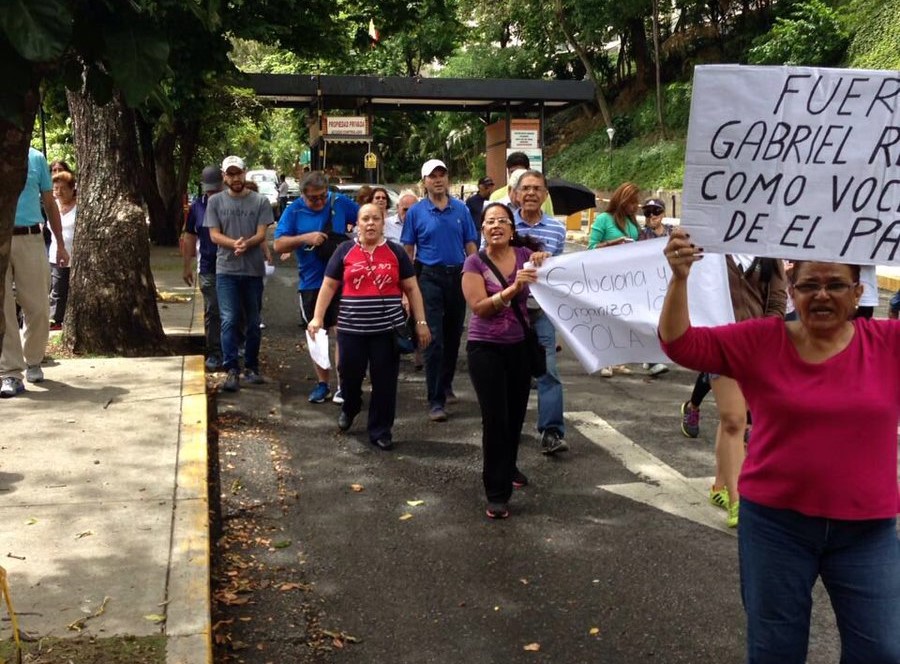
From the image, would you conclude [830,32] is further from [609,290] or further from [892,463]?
[892,463]

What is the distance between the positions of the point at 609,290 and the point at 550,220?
133cm

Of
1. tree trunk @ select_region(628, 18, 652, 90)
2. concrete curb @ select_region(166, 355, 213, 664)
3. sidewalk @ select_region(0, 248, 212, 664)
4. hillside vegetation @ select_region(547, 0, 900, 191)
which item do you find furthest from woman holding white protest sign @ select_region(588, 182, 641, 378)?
tree trunk @ select_region(628, 18, 652, 90)

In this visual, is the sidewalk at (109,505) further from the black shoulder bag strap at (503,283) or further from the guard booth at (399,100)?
the guard booth at (399,100)

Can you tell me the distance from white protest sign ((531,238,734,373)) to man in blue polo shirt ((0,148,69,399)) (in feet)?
13.3

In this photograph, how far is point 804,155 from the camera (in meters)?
3.29

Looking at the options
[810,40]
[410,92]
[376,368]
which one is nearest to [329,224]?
[376,368]

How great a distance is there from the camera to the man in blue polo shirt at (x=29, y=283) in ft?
A: 25.3

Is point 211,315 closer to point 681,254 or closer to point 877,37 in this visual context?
point 681,254

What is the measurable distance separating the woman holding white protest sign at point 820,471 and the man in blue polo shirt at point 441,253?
524 centimetres

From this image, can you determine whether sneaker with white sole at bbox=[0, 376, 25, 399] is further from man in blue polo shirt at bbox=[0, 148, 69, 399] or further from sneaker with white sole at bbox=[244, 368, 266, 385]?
sneaker with white sole at bbox=[244, 368, 266, 385]

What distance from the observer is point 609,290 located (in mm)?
5906

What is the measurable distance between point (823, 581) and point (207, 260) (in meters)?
7.58

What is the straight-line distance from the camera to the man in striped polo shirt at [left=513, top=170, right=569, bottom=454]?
6.94 metres

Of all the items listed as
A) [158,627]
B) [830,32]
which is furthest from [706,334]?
[830,32]
